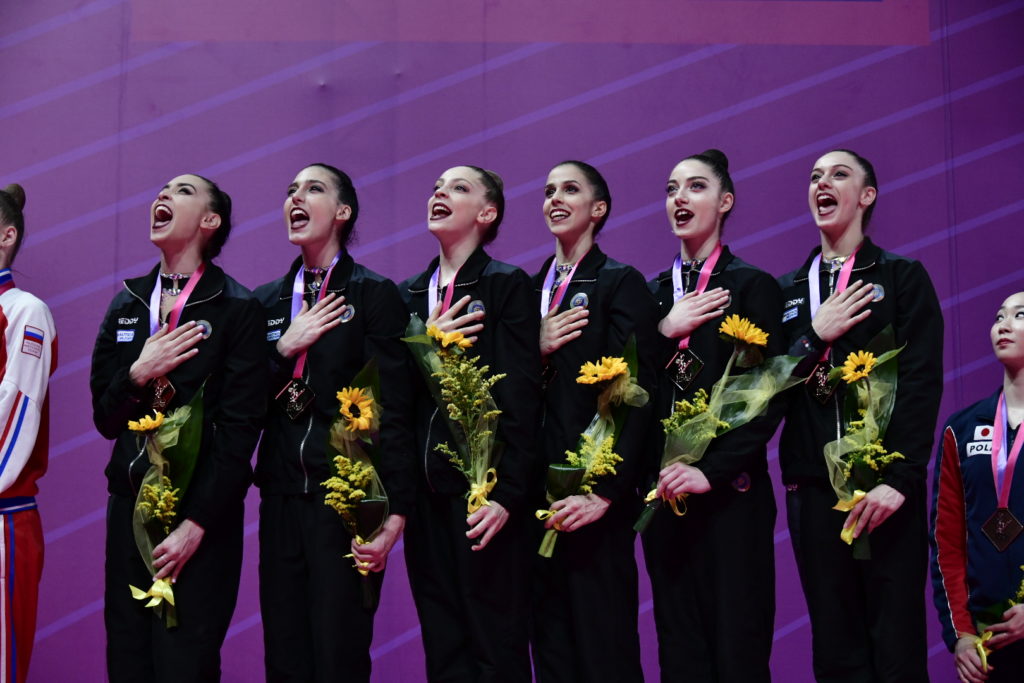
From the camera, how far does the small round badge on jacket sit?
3.40 metres

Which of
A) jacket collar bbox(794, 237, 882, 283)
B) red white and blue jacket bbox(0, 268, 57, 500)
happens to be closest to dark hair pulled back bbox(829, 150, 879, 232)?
jacket collar bbox(794, 237, 882, 283)

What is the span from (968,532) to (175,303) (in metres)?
2.70

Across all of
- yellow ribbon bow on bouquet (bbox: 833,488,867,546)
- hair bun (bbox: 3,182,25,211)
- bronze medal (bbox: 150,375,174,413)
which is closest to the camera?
yellow ribbon bow on bouquet (bbox: 833,488,867,546)

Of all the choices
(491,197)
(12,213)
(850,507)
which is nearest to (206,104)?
(12,213)

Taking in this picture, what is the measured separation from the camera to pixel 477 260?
3.68 m

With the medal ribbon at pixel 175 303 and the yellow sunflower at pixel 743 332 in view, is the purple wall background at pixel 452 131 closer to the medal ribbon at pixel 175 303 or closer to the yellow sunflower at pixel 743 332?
the medal ribbon at pixel 175 303

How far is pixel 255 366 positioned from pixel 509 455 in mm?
874

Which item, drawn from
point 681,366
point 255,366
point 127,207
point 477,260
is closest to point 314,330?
point 255,366

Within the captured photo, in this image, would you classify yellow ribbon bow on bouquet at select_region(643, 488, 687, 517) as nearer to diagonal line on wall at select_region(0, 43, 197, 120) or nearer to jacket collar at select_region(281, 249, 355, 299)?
jacket collar at select_region(281, 249, 355, 299)

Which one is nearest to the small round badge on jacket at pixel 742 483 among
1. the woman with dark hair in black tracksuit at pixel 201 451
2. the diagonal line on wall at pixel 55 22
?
the woman with dark hair in black tracksuit at pixel 201 451

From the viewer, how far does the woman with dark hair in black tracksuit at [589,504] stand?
3.35 metres

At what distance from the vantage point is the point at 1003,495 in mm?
3381

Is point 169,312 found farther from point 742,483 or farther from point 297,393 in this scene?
point 742,483

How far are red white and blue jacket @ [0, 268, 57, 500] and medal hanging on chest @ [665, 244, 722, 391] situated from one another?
2.11 meters
